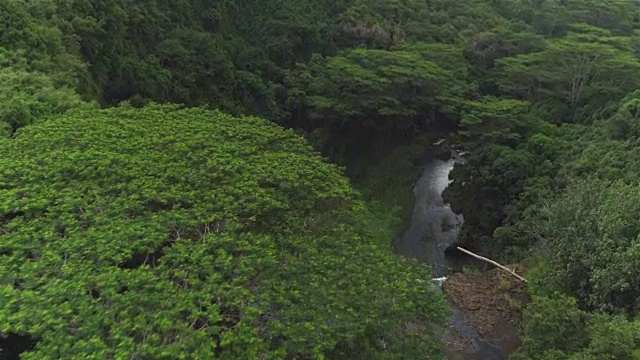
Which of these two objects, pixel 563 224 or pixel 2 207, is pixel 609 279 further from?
pixel 2 207

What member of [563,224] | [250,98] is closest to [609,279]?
[563,224]

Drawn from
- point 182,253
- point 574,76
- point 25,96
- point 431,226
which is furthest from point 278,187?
point 574,76

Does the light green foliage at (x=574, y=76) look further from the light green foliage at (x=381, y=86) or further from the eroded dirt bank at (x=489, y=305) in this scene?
the eroded dirt bank at (x=489, y=305)

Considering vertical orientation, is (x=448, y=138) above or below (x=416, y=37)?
below

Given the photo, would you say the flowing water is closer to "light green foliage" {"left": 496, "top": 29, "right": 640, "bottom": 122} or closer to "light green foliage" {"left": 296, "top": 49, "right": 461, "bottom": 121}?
"light green foliage" {"left": 296, "top": 49, "right": 461, "bottom": 121}

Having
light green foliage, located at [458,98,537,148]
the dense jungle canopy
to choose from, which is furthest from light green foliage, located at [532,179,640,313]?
light green foliage, located at [458,98,537,148]

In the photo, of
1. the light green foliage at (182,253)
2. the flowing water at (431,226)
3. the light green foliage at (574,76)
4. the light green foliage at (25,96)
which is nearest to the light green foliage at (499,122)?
the light green foliage at (574,76)

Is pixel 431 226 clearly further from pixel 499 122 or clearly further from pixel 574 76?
pixel 574 76
